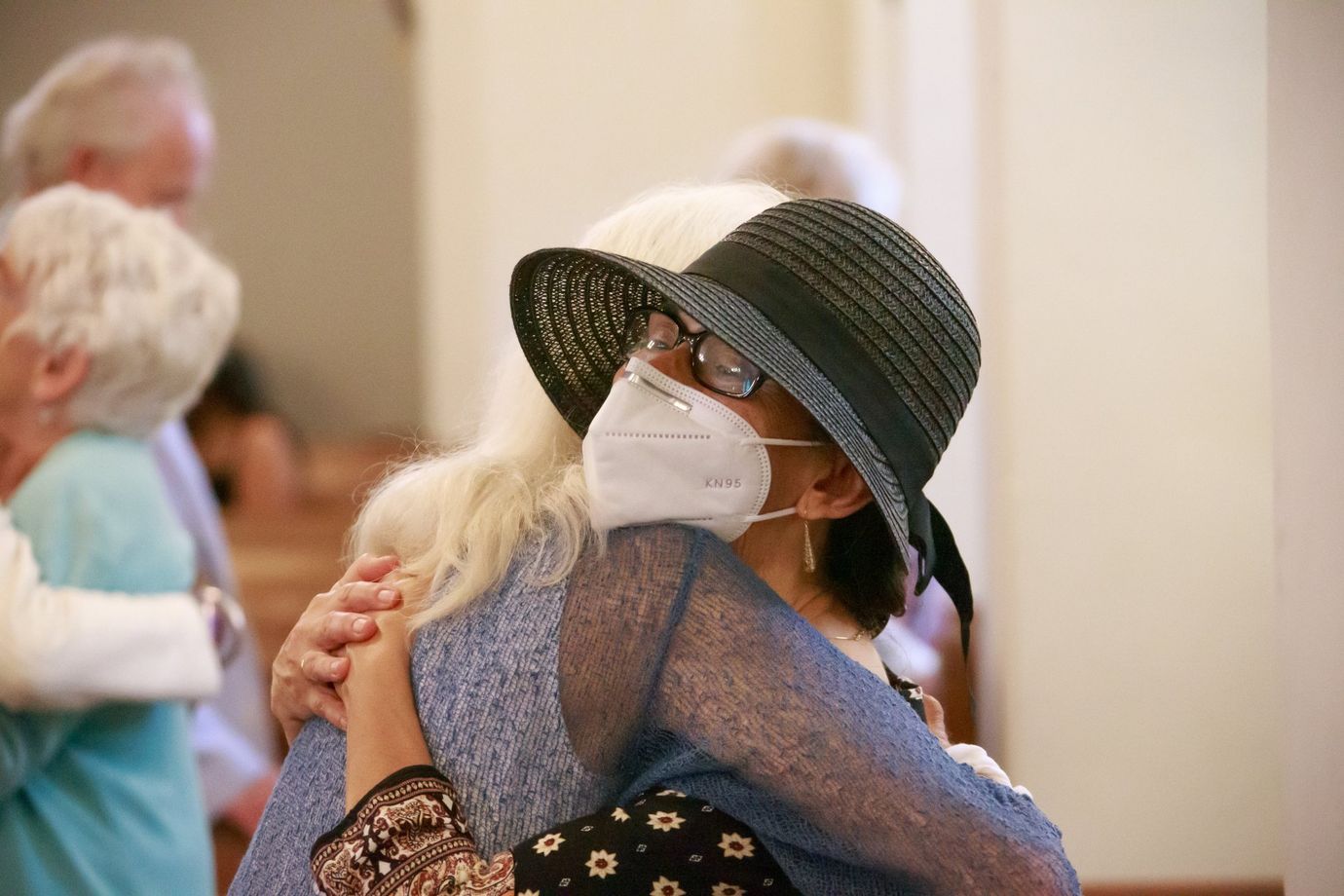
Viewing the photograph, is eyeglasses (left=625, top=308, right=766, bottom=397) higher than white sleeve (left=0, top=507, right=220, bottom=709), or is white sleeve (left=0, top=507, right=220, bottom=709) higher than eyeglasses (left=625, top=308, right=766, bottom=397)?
eyeglasses (left=625, top=308, right=766, bottom=397)

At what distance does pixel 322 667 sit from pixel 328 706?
4 cm

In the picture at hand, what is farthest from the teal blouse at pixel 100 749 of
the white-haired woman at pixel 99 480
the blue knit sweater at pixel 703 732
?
the blue knit sweater at pixel 703 732

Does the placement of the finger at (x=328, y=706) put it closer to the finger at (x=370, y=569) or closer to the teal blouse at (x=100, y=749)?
the finger at (x=370, y=569)

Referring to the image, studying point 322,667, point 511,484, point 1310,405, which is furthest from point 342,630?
point 1310,405

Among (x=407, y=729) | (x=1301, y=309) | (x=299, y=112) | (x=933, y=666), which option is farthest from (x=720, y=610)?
(x=299, y=112)

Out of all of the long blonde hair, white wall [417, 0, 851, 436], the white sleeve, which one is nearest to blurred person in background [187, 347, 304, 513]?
white wall [417, 0, 851, 436]

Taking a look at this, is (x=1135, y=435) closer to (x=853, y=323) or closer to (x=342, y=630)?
(x=853, y=323)

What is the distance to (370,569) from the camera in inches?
57.0

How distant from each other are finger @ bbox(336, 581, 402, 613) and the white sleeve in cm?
71

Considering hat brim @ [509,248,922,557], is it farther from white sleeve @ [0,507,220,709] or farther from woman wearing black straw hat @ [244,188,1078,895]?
white sleeve @ [0,507,220,709]

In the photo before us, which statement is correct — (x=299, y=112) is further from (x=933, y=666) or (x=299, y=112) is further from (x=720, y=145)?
(x=933, y=666)

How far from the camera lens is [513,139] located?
20.2 feet

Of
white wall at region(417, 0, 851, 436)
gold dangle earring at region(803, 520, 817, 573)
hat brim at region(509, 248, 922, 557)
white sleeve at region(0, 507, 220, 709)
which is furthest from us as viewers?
white wall at region(417, 0, 851, 436)

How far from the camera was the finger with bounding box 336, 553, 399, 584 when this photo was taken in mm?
1446
